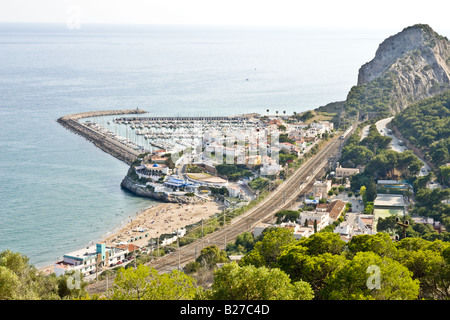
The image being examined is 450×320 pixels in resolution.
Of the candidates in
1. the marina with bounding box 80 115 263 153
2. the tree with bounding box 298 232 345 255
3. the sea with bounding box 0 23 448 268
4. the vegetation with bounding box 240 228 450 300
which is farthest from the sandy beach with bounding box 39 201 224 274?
the tree with bounding box 298 232 345 255

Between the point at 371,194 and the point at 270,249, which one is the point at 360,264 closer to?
the point at 270,249

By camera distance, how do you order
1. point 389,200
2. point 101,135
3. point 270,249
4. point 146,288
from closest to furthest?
1. point 146,288
2. point 270,249
3. point 389,200
4. point 101,135

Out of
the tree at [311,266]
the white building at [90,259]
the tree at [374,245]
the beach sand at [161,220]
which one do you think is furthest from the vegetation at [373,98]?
the tree at [311,266]

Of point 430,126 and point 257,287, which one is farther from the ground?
point 430,126

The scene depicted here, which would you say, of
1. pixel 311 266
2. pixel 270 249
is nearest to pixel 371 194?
pixel 270 249

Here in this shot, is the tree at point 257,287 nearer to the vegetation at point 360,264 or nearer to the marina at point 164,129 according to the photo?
the vegetation at point 360,264

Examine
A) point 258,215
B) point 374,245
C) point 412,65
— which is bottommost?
point 258,215

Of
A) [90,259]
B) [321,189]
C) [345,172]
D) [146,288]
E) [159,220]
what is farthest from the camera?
[345,172]
